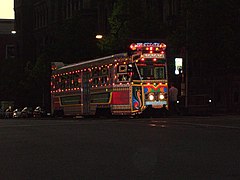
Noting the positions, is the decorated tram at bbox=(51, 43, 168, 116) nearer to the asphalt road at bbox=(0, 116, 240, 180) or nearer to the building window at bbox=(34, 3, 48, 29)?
the asphalt road at bbox=(0, 116, 240, 180)

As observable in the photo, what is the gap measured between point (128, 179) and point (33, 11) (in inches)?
3311

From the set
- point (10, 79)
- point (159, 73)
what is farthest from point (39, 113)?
point (159, 73)

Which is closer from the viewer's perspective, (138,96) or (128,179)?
(128,179)

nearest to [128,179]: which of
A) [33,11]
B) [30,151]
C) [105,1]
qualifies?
[30,151]

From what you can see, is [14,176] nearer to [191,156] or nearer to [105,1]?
[191,156]

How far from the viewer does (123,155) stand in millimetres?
11523

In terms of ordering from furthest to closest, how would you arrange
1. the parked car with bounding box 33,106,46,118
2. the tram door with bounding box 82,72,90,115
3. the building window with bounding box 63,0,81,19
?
the building window with bounding box 63,0,81,19 < the parked car with bounding box 33,106,46,118 < the tram door with bounding box 82,72,90,115

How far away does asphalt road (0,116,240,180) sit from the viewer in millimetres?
9266

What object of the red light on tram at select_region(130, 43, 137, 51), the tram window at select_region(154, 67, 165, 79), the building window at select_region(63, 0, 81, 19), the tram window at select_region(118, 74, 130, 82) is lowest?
the tram window at select_region(118, 74, 130, 82)

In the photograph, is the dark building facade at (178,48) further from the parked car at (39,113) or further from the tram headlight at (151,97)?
the tram headlight at (151,97)

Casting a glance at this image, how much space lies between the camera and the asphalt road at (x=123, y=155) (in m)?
9.27

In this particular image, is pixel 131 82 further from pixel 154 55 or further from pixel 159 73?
pixel 154 55

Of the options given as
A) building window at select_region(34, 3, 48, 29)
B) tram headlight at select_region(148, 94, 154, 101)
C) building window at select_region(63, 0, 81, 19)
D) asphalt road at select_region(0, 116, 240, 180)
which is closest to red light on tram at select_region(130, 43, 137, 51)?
tram headlight at select_region(148, 94, 154, 101)

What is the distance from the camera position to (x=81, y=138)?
15.6m
